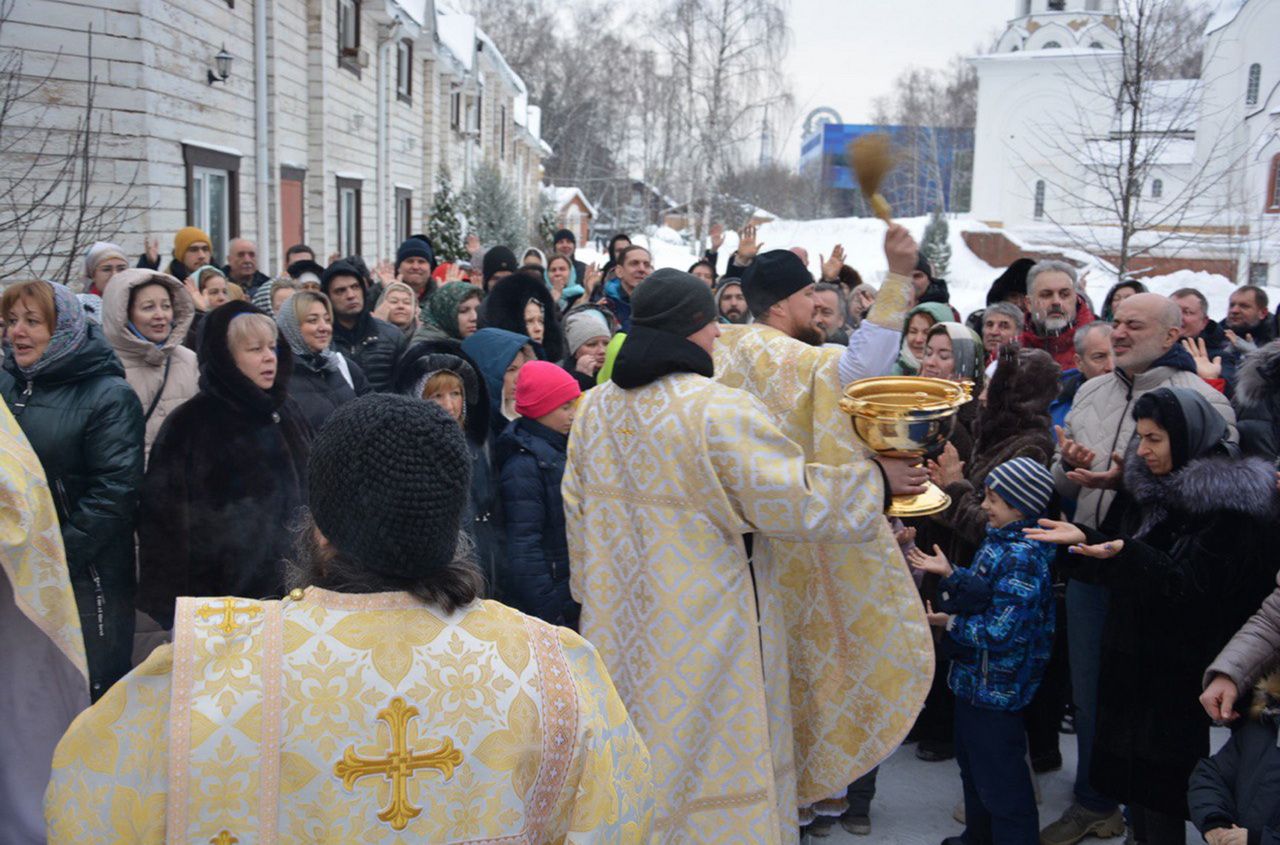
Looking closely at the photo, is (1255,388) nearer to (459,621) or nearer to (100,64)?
(459,621)

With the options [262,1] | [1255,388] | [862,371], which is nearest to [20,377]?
[862,371]

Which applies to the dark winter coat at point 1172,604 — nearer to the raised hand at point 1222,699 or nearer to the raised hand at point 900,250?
the raised hand at point 1222,699

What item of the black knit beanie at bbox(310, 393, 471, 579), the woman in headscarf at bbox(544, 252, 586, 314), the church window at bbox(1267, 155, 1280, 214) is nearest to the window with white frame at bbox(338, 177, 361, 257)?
the woman in headscarf at bbox(544, 252, 586, 314)

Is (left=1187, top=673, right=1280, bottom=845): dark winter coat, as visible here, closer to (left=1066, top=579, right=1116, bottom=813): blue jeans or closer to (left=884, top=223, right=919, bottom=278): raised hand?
(left=1066, top=579, right=1116, bottom=813): blue jeans

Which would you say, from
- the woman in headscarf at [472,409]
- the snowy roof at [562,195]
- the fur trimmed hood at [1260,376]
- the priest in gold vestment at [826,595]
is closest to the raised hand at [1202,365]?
the fur trimmed hood at [1260,376]

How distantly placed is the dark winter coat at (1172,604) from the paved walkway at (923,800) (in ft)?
2.50

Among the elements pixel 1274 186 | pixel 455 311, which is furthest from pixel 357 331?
pixel 1274 186

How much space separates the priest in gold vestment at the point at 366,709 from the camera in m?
1.67

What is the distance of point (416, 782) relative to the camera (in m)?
1.75

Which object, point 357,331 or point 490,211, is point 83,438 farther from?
point 490,211

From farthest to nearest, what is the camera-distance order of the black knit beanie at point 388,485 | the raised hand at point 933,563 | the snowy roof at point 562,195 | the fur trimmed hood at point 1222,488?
the snowy roof at point 562,195
the raised hand at point 933,563
the fur trimmed hood at point 1222,488
the black knit beanie at point 388,485

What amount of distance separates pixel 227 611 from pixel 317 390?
3.81 metres

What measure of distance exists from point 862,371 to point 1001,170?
175 feet

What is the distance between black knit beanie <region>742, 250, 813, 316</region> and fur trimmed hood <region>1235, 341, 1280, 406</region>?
1.95 m
